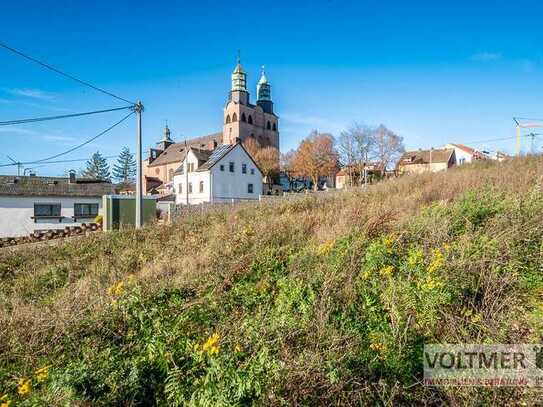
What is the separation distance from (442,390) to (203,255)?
4.82m

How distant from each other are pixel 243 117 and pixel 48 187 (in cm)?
4448

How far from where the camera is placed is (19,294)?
6.11 meters

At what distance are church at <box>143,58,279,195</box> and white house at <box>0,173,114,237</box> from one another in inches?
1029

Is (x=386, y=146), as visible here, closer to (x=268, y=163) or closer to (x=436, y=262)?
(x=268, y=163)

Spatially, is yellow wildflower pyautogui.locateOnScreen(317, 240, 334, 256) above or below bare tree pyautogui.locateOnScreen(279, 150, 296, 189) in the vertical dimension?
below

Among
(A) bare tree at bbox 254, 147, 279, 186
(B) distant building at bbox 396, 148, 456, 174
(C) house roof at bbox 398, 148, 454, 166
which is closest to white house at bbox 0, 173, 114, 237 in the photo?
(A) bare tree at bbox 254, 147, 279, 186

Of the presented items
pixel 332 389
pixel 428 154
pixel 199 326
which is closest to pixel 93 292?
pixel 199 326

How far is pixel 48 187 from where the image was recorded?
76.3ft

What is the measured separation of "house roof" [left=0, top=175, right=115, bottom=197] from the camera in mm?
21625

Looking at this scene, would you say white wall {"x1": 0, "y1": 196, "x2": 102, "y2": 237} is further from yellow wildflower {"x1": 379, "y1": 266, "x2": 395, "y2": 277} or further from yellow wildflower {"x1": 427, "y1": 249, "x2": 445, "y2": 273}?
yellow wildflower {"x1": 427, "y1": 249, "x2": 445, "y2": 273}

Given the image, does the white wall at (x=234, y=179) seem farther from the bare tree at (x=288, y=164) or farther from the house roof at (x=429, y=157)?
the house roof at (x=429, y=157)

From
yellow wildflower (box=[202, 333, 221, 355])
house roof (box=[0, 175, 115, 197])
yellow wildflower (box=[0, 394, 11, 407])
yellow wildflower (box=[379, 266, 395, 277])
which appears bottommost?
yellow wildflower (box=[0, 394, 11, 407])

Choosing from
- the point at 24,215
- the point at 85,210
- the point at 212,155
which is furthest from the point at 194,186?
the point at 24,215

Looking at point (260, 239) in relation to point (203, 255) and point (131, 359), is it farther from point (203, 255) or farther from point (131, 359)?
point (131, 359)
